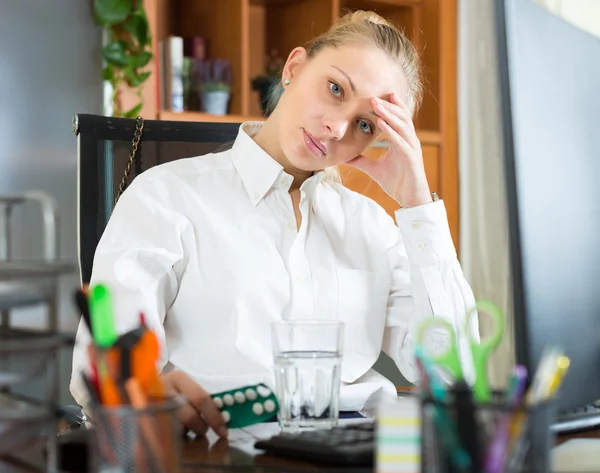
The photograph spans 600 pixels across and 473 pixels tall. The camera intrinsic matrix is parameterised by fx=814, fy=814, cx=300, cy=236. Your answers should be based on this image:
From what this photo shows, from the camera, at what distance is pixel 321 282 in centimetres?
137

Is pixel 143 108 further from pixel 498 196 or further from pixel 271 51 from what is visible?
pixel 498 196

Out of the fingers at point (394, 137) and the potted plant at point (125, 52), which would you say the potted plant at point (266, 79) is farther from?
the fingers at point (394, 137)

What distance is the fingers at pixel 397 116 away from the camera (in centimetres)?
133

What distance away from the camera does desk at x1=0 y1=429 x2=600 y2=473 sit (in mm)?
731

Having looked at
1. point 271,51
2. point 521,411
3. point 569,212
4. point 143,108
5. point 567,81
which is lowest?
point 521,411

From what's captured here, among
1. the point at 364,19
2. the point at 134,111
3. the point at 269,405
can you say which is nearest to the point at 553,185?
the point at 269,405

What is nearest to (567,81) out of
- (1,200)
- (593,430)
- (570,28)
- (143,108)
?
(570,28)

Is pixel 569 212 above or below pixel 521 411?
above

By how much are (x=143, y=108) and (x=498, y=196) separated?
1.38 meters

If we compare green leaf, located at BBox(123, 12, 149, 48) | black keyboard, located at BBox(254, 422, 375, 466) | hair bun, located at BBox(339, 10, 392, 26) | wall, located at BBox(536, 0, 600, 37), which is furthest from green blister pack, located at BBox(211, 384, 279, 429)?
wall, located at BBox(536, 0, 600, 37)

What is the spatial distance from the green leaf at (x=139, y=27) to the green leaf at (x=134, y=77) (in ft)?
0.30

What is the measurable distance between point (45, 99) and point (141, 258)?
59.0 inches

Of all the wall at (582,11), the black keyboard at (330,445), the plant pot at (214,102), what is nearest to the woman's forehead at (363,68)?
the black keyboard at (330,445)

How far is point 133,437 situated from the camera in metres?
0.56
